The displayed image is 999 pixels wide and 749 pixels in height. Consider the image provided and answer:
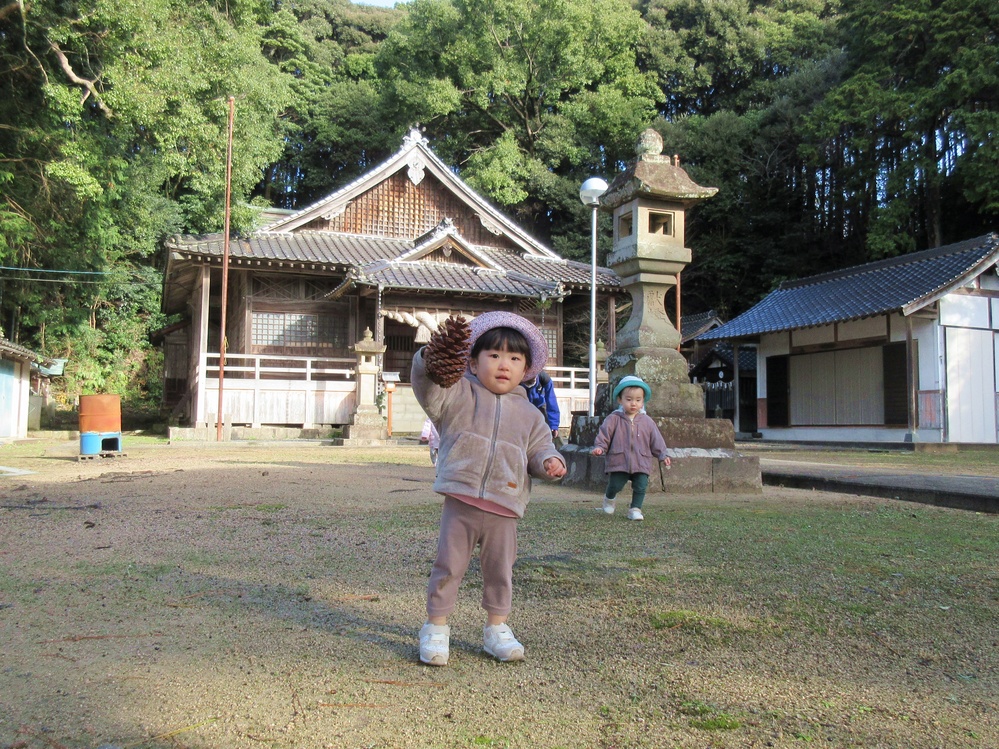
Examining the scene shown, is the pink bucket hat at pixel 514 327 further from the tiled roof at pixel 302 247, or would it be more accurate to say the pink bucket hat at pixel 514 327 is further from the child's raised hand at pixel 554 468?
the tiled roof at pixel 302 247

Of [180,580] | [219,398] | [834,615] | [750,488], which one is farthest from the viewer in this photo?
[219,398]

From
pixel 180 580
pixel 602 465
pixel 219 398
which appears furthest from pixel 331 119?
pixel 180 580

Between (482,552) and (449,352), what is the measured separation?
2.28ft

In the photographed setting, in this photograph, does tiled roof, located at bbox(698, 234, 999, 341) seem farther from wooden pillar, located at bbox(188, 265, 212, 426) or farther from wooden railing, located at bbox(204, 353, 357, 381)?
wooden pillar, located at bbox(188, 265, 212, 426)

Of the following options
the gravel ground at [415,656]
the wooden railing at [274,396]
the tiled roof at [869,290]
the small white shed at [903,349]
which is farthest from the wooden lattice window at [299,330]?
the gravel ground at [415,656]

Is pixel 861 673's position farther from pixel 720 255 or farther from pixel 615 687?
pixel 720 255

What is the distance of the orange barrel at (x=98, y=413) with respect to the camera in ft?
36.8

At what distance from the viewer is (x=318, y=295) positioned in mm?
19891

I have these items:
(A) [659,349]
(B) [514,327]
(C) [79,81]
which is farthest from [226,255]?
(B) [514,327]

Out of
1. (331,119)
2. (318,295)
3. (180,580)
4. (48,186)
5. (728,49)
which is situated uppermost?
(728,49)

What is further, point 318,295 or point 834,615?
point 318,295

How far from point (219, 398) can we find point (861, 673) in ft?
50.9

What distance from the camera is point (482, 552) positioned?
2.64 meters

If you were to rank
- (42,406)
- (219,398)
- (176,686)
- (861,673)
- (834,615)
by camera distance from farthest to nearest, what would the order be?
(42,406)
(219,398)
(834,615)
(861,673)
(176,686)
